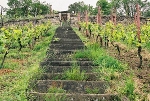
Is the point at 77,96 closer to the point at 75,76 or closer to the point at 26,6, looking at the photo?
the point at 75,76

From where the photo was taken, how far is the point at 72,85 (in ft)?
22.9

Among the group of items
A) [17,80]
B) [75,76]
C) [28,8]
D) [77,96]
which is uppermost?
[28,8]

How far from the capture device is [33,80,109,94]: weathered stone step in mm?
6770

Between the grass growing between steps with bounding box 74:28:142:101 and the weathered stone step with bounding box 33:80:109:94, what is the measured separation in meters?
0.26

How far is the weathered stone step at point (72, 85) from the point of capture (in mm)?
6770

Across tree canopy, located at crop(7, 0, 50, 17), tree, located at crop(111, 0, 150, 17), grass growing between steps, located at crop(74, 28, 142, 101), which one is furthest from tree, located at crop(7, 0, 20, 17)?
grass growing between steps, located at crop(74, 28, 142, 101)

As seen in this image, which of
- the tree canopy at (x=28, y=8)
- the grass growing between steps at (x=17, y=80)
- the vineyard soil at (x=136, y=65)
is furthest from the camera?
the tree canopy at (x=28, y=8)

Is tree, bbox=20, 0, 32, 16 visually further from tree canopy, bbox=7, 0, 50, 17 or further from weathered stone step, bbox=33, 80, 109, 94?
weathered stone step, bbox=33, 80, 109, 94

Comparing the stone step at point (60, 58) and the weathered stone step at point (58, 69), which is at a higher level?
the stone step at point (60, 58)

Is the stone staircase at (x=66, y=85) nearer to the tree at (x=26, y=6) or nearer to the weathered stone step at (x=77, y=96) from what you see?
the weathered stone step at (x=77, y=96)

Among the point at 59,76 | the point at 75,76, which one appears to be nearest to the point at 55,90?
the point at 75,76

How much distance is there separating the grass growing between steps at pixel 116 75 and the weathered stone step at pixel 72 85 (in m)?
0.26

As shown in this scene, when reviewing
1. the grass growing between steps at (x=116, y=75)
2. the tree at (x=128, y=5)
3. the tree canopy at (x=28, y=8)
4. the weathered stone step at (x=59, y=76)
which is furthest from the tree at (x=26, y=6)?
the weathered stone step at (x=59, y=76)

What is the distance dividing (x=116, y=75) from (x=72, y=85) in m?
1.47
